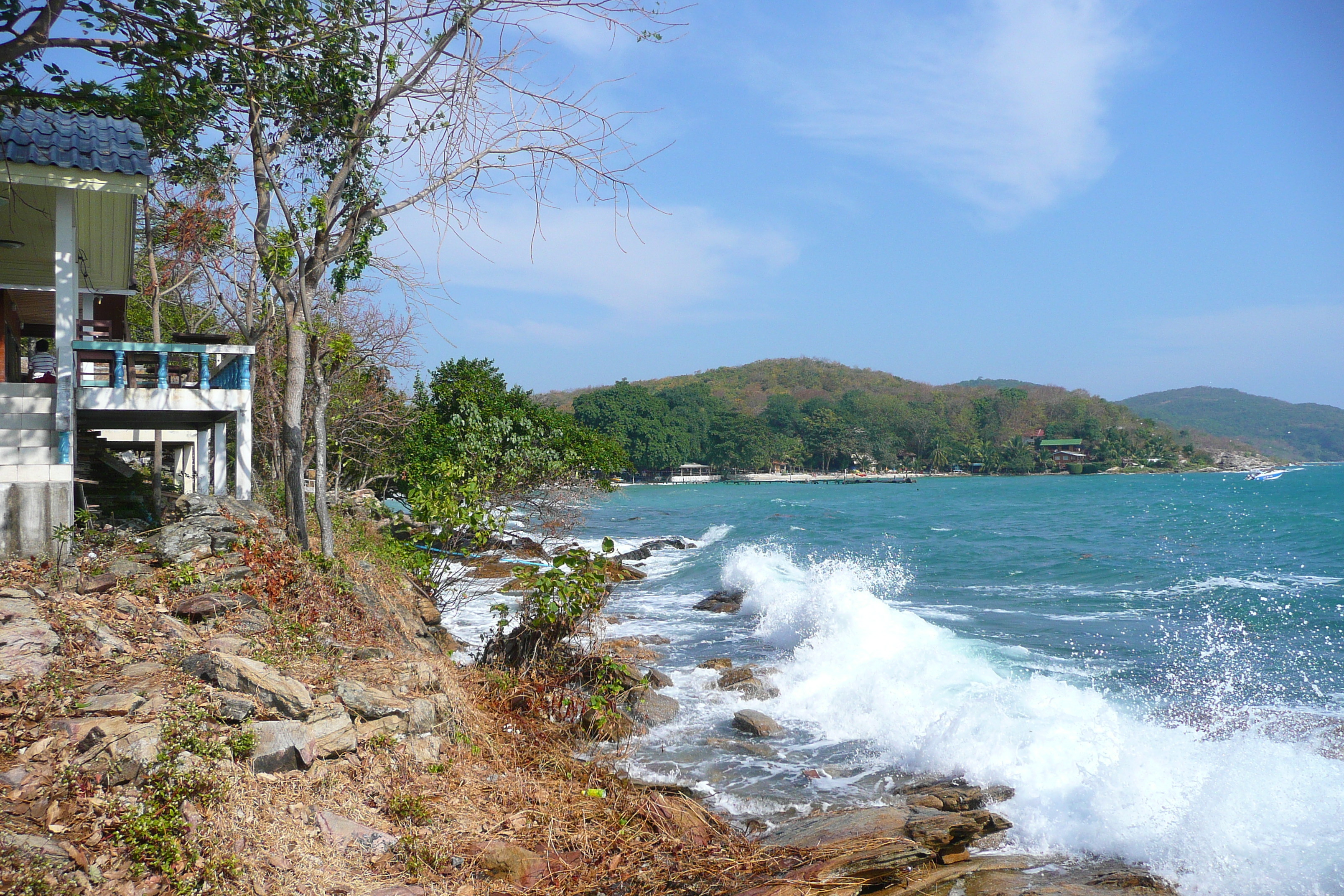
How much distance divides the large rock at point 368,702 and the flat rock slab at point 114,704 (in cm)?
130

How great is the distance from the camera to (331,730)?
5285mm

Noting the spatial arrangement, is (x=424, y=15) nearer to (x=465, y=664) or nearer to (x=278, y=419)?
(x=465, y=664)

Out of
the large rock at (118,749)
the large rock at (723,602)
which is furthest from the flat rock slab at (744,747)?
the large rock at (723,602)

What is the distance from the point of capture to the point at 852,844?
6098mm

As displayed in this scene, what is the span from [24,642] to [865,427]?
137 m

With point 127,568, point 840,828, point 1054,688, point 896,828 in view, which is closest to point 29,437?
point 127,568

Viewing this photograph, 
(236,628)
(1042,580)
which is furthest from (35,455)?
(1042,580)

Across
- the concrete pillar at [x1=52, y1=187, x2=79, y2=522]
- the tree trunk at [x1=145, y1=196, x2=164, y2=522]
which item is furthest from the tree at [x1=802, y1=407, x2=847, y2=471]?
the concrete pillar at [x1=52, y1=187, x2=79, y2=522]

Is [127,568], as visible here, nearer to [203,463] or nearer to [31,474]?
[31,474]

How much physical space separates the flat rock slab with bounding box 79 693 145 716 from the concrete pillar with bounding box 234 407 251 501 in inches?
192

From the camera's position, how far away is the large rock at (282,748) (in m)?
4.75

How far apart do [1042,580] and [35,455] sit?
22977 millimetres

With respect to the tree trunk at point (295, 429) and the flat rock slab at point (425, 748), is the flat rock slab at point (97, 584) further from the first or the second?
the flat rock slab at point (425, 748)

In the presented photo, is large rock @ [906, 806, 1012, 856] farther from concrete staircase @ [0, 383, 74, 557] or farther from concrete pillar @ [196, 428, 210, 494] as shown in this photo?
concrete pillar @ [196, 428, 210, 494]
